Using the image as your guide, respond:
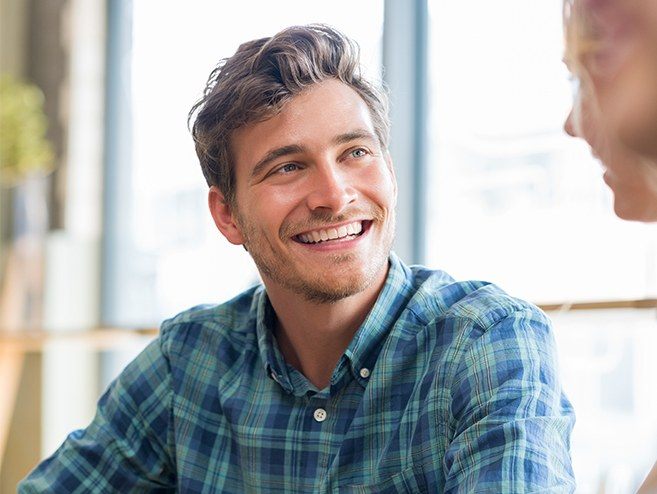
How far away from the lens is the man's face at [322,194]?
1.54m

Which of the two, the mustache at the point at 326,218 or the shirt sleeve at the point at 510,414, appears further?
the mustache at the point at 326,218

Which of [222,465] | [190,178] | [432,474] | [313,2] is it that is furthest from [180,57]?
[432,474]

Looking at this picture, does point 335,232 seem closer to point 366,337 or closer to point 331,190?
point 331,190

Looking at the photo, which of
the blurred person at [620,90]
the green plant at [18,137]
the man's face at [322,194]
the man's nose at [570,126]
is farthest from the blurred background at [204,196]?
the blurred person at [620,90]

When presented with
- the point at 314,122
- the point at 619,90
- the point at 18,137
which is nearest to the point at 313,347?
the point at 314,122

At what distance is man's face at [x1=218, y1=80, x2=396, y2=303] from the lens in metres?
1.54

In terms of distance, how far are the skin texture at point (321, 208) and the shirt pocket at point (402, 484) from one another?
245mm

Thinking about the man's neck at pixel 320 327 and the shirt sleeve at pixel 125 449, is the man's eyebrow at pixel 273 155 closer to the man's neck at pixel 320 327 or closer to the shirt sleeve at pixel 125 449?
the man's neck at pixel 320 327

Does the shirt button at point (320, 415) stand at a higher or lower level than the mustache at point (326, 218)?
lower

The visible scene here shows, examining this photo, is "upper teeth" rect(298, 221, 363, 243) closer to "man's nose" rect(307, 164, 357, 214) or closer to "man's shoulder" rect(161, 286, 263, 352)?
"man's nose" rect(307, 164, 357, 214)

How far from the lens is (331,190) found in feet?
5.05

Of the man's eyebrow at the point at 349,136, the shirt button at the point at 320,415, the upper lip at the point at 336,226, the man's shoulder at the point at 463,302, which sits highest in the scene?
the man's eyebrow at the point at 349,136

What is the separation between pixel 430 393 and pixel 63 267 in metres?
2.63

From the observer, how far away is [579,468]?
8.09 feet
